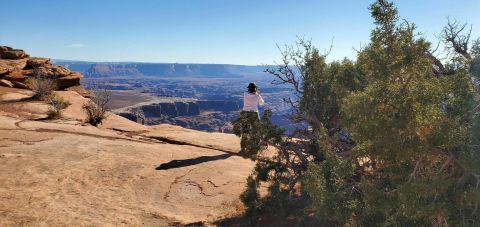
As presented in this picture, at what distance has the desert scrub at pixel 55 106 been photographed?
21297mm

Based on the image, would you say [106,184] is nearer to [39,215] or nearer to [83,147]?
[39,215]

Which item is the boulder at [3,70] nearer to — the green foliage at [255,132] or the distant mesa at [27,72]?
the distant mesa at [27,72]

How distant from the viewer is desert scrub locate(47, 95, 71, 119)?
2130cm

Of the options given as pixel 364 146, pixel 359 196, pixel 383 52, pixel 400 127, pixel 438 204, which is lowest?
pixel 359 196

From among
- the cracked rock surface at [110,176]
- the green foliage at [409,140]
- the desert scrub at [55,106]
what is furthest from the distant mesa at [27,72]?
the green foliage at [409,140]

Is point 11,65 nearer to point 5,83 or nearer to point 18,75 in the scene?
point 18,75

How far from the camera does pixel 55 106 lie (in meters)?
22.8

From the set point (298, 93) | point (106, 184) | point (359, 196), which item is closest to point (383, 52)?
point (359, 196)

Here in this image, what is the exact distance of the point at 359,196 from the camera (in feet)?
25.1

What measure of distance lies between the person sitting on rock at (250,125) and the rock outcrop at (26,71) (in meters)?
22.8

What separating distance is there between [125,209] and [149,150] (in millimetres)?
5630

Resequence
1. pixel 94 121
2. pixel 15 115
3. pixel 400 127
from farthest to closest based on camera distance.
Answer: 1. pixel 94 121
2. pixel 15 115
3. pixel 400 127

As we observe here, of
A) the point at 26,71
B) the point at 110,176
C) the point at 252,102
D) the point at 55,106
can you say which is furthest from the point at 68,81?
the point at 252,102

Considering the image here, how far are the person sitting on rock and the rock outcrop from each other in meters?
22.8
